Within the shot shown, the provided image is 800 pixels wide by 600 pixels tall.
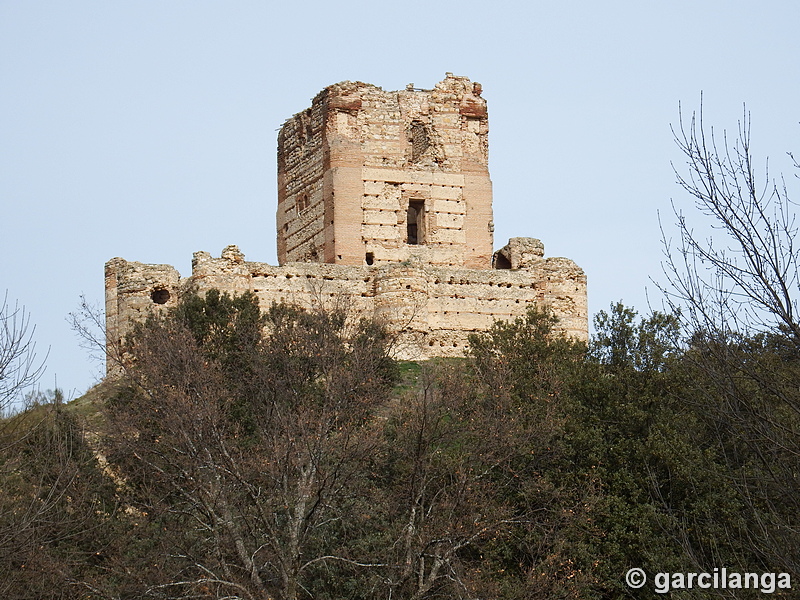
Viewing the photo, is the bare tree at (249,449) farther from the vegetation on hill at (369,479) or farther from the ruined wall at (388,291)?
the ruined wall at (388,291)

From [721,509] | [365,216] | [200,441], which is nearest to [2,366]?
[200,441]

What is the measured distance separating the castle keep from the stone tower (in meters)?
0.03

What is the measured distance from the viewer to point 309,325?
2831 cm

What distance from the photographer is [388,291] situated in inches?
1378

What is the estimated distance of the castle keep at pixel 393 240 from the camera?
34.9 metres

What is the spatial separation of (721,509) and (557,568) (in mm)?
3046

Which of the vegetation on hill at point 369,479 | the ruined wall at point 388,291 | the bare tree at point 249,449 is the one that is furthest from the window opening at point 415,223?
the vegetation on hill at point 369,479

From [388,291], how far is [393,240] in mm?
2784

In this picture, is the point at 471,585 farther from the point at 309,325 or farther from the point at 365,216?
the point at 365,216

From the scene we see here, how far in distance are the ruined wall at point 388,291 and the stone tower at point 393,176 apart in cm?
162

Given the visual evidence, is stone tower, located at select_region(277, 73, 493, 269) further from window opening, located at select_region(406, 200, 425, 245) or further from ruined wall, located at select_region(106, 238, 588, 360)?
ruined wall, located at select_region(106, 238, 588, 360)

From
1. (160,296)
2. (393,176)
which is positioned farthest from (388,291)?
(160,296)

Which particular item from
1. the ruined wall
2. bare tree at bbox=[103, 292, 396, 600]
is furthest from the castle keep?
bare tree at bbox=[103, 292, 396, 600]

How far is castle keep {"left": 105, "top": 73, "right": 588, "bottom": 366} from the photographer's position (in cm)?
3494
